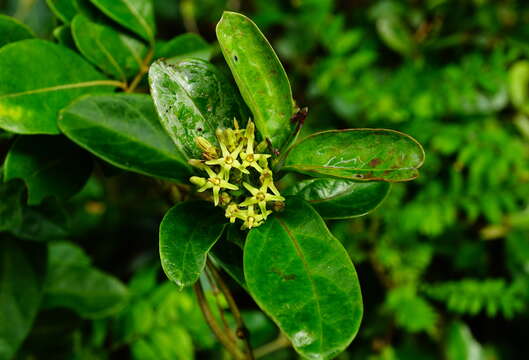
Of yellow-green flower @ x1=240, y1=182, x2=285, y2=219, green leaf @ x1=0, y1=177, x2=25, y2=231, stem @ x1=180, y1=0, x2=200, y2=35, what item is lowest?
stem @ x1=180, y1=0, x2=200, y2=35

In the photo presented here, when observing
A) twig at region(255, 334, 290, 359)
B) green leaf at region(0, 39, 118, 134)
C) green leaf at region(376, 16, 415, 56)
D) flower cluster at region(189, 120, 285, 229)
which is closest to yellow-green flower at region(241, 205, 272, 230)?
flower cluster at region(189, 120, 285, 229)

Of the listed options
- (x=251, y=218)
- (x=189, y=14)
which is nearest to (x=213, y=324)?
(x=251, y=218)

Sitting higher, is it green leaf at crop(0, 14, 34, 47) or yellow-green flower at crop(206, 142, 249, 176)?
green leaf at crop(0, 14, 34, 47)

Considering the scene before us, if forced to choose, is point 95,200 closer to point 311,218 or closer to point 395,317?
point 395,317

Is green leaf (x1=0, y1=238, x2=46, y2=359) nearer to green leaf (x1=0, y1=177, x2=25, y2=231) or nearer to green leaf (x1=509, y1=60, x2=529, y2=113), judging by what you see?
green leaf (x1=0, y1=177, x2=25, y2=231)

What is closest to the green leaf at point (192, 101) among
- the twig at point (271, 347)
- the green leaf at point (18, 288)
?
the green leaf at point (18, 288)

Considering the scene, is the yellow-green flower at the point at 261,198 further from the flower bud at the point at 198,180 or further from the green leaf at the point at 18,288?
the green leaf at the point at 18,288
